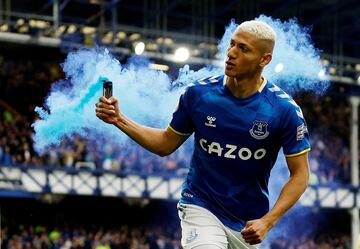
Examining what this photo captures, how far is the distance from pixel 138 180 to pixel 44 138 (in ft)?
72.0

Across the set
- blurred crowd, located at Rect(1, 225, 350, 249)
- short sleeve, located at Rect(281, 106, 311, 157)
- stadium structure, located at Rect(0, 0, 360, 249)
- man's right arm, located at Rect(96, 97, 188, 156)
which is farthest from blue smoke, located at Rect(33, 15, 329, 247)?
stadium structure, located at Rect(0, 0, 360, 249)

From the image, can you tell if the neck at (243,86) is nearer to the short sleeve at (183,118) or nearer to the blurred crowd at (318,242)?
the short sleeve at (183,118)

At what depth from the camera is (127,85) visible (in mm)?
7738

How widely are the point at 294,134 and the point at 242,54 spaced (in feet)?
2.16

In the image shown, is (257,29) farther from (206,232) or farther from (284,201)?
(206,232)

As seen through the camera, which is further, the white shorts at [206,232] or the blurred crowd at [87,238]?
the blurred crowd at [87,238]

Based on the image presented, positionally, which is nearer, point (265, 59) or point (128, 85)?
point (265, 59)

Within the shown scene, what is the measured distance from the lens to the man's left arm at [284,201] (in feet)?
19.2

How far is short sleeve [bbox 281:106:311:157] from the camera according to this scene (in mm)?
6230

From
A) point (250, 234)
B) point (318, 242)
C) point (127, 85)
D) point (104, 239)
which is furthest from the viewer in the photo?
point (318, 242)

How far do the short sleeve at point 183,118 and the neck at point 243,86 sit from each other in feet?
1.08

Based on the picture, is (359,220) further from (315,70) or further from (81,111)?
(81,111)

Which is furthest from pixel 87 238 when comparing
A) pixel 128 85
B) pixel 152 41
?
pixel 128 85

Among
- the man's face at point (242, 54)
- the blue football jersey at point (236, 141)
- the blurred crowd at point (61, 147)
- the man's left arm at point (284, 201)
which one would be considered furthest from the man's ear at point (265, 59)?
the blurred crowd at point (61, 147)
